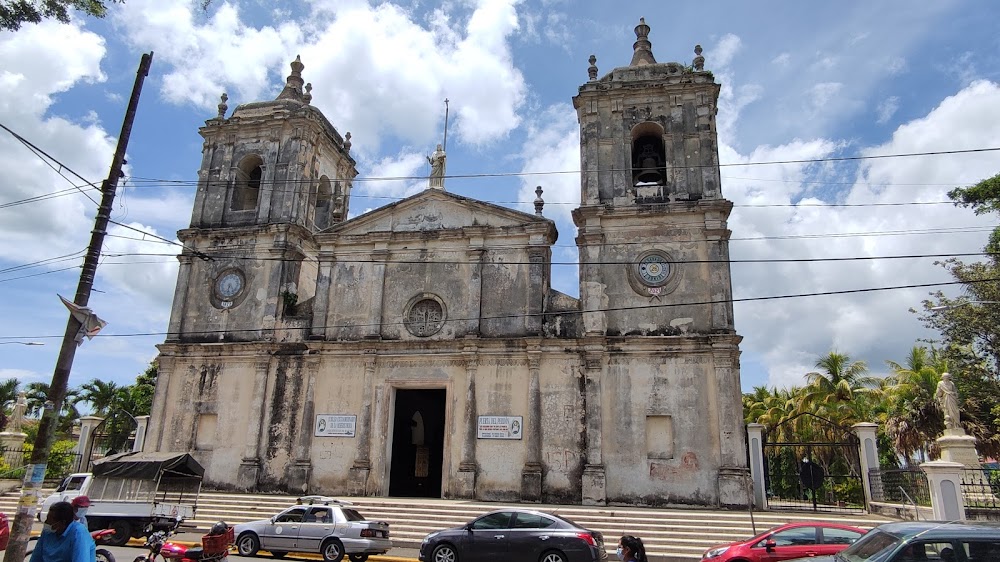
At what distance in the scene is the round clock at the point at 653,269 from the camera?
68.8 feet

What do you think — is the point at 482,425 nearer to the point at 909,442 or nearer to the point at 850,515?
the point at 850,515

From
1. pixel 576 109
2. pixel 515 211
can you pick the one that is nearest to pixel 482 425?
pixel 515 211

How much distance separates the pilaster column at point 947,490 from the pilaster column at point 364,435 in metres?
14.9

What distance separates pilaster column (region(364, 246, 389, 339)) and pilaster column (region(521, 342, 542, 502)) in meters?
5.39

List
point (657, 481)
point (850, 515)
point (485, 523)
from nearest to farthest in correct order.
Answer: point (485, 523)
point (850, 515)
point (657, 481)

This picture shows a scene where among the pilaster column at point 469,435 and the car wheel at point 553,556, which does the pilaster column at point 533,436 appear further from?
the car wheel at point 553,556

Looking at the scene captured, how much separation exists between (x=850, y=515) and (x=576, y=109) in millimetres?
15144

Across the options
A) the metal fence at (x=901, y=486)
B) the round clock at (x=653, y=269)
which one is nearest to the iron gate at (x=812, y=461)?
the metal fence at (x=901, y=486)

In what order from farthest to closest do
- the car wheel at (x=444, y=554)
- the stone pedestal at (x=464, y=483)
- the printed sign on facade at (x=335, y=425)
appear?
1. the printed sign on facade at (x=335, y=425)
2. the stone pedestal at (x=464, y=483)
3. the car wheel at (x=444, y=554)

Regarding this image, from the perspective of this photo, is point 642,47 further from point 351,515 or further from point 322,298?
point 351,515

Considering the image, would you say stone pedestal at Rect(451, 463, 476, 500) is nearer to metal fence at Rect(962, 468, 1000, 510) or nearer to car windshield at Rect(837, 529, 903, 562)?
metal fence at Rect(962, 468, 1000, 510)

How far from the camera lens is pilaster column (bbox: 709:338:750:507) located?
18.4 m

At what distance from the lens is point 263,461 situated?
21.8 meters

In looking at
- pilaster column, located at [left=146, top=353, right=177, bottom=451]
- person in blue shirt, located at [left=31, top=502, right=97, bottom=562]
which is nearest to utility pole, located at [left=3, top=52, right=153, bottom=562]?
person in blue shirt, located at [left=31, top=502, right=97, bottom=562]
